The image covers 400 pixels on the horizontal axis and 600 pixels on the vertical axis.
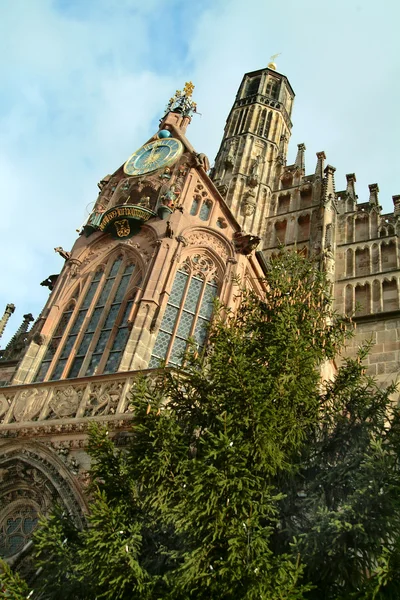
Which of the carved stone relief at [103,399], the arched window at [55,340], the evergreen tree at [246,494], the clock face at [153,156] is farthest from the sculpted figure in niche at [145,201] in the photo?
the evergreen tree at [246,494]

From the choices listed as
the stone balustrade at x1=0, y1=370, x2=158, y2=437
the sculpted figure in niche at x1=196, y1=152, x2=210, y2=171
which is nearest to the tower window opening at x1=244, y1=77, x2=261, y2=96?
the sculpted figure in niche at x1=196, y1=152, x2=210, y2=171

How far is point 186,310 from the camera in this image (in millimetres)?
14945

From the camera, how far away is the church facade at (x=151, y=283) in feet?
37.1

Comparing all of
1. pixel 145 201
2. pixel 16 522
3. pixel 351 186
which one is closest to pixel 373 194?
pixel 351 186

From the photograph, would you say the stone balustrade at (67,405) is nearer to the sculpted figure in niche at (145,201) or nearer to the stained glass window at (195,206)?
the sculpted figure in niche at (145,201)

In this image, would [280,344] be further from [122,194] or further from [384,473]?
[122,194]

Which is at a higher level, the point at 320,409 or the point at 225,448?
the point at 320,409

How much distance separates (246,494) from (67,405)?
16.2 feet

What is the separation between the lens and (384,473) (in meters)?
7.99

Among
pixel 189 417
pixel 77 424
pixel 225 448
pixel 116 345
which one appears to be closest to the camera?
pixel 225 448

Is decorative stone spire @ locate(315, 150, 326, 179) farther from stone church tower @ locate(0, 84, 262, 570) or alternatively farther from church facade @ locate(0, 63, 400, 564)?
stone church tower @ locate(0, 84, 262, 570)

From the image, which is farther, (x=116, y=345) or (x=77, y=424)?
(x=116, y=345)

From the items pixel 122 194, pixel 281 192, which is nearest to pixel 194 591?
pixel 122 194

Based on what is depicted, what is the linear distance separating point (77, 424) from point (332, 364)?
882 centimetres
